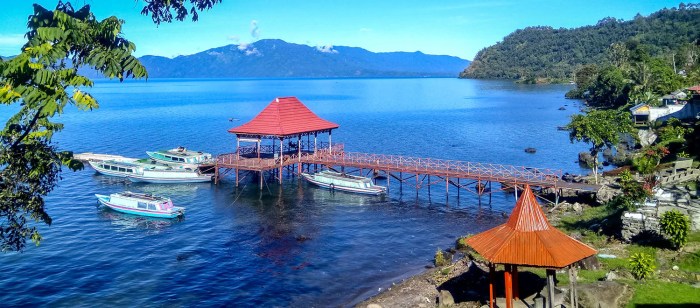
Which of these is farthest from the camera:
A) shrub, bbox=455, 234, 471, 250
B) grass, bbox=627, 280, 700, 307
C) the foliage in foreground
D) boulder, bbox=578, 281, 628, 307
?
shrub, bbox=455, 234, 471, 250

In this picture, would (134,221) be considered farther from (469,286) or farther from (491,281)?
(491,281)

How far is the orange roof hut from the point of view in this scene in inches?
768

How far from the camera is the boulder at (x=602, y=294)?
2023cm

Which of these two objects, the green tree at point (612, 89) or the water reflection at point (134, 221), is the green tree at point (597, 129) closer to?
the water reflection at point (134, 221)

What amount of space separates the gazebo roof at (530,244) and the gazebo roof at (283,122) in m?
33.8

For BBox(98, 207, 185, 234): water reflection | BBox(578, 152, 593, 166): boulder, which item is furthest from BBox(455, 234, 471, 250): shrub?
BBox(578, 152, 593, 166): boulder

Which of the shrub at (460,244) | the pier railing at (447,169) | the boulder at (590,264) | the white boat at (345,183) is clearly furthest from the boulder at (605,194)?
the white boat at (345,183)

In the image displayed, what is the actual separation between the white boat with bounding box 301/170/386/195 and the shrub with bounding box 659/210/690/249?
2719cm

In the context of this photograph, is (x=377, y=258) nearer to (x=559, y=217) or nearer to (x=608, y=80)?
(x=559, y=217)

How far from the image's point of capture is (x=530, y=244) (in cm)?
2011

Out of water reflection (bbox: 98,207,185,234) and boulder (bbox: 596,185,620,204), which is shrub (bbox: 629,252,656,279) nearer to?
boulder (bbox: 596,185,620,204)

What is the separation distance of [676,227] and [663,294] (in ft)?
20.5

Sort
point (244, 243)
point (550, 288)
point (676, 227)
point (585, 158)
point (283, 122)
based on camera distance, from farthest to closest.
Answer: point (585, 158), point (283, 122), point (244, 243), point (676, 227), point (550, 288)

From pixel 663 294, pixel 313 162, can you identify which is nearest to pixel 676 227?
pixel 663 294
